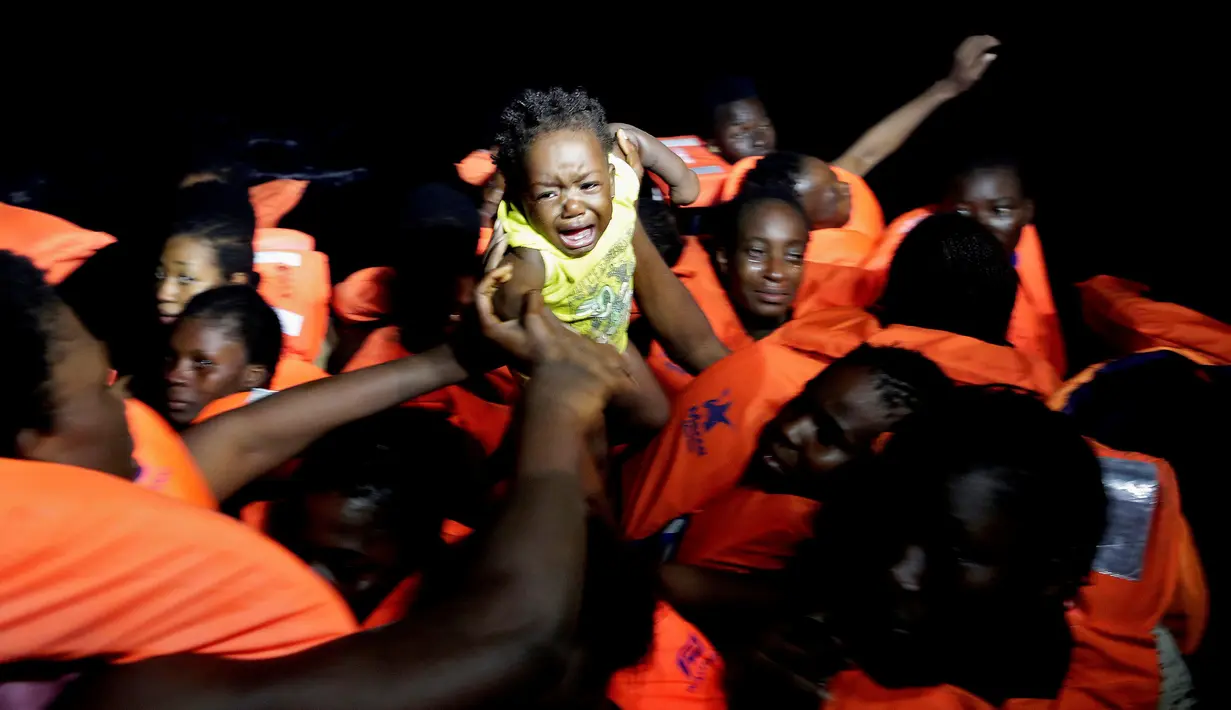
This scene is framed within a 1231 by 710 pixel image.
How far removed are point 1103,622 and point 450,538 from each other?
1.27 m

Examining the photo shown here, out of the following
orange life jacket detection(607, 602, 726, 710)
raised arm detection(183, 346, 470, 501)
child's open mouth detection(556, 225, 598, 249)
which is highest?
child's open mouth detection(556, 225, 598, 249)

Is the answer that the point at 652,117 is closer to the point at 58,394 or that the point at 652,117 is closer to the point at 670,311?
the point at 670,311

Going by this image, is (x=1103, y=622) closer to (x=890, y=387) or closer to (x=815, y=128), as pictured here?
(x=890, y=387)

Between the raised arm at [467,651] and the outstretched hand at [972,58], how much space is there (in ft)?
9.88

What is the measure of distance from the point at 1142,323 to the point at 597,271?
1587mm

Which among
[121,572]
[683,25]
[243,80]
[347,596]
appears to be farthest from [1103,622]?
[243,80]

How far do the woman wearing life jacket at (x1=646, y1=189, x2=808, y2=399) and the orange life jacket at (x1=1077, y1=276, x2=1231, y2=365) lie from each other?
0.92 metres

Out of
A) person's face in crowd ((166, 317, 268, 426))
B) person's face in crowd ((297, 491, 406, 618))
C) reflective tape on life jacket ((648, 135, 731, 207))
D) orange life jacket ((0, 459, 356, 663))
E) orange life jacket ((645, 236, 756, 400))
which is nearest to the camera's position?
orange life jacket ((0, 459, 356, 663))

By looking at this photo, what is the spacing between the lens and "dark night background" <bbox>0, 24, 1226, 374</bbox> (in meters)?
3.04

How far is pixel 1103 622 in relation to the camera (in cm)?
150

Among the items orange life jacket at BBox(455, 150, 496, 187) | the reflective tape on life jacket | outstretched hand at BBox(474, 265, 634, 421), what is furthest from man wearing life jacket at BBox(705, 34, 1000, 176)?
outstretched hand at BBox(474, 265, 634, 421)

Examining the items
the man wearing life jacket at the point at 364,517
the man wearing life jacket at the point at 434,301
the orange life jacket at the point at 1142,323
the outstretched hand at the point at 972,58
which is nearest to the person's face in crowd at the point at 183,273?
the man wearing life jacket at the point at 434,301

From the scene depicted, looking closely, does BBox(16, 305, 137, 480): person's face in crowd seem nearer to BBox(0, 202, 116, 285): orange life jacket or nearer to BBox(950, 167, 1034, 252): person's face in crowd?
BBox(0, 202, 116, 285): orange life jacket

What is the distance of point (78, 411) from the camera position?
3.62 feet
